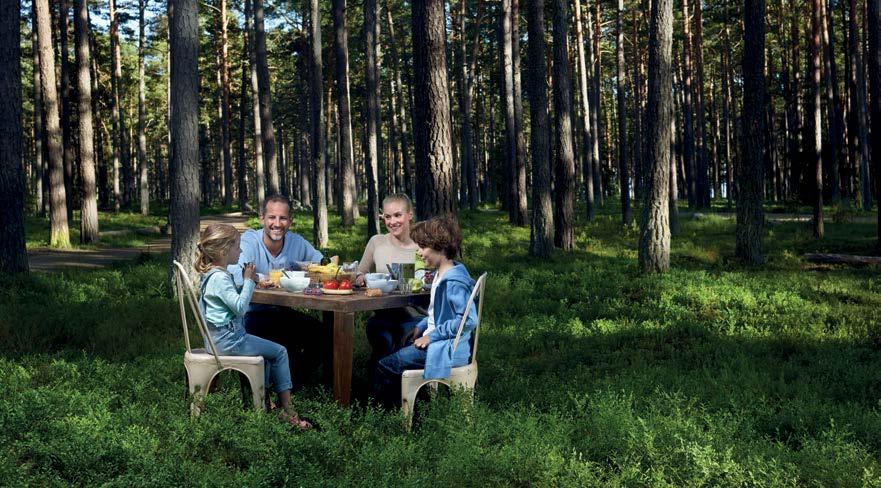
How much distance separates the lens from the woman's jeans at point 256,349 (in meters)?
5.41

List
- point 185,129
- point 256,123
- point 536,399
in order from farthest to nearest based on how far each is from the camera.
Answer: point 256,123 < point 185,129 < point 536,399

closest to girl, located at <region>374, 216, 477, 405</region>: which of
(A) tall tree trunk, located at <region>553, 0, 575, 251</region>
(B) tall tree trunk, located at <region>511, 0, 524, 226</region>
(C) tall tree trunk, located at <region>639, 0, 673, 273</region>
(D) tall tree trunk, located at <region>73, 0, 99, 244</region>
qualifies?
(C) tall tree trunk, located at <region>639, 0, 673, 273</region>

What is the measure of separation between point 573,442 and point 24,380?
515 cm

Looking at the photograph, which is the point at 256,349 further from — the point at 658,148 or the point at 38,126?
the point at 38,126

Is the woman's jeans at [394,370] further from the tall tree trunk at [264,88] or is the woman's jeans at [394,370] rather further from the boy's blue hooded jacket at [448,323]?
the tall tree trunk at [264,88]

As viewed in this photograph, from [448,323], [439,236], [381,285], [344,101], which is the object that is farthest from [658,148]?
[344,101]

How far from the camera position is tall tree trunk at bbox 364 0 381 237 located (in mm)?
21348

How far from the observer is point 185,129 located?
12070 mm

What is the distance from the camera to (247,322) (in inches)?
274

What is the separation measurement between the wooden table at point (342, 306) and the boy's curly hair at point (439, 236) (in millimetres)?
652

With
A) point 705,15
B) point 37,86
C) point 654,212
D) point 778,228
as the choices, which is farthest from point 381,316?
point 705,15

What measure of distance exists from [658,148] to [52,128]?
49.9ft

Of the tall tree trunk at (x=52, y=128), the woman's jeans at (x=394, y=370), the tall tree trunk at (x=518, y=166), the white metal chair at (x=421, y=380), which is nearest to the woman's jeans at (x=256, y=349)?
the woman's jeans at (x=394, y=370)

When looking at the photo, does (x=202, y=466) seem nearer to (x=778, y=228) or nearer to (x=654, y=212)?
(x=654, y=212)
